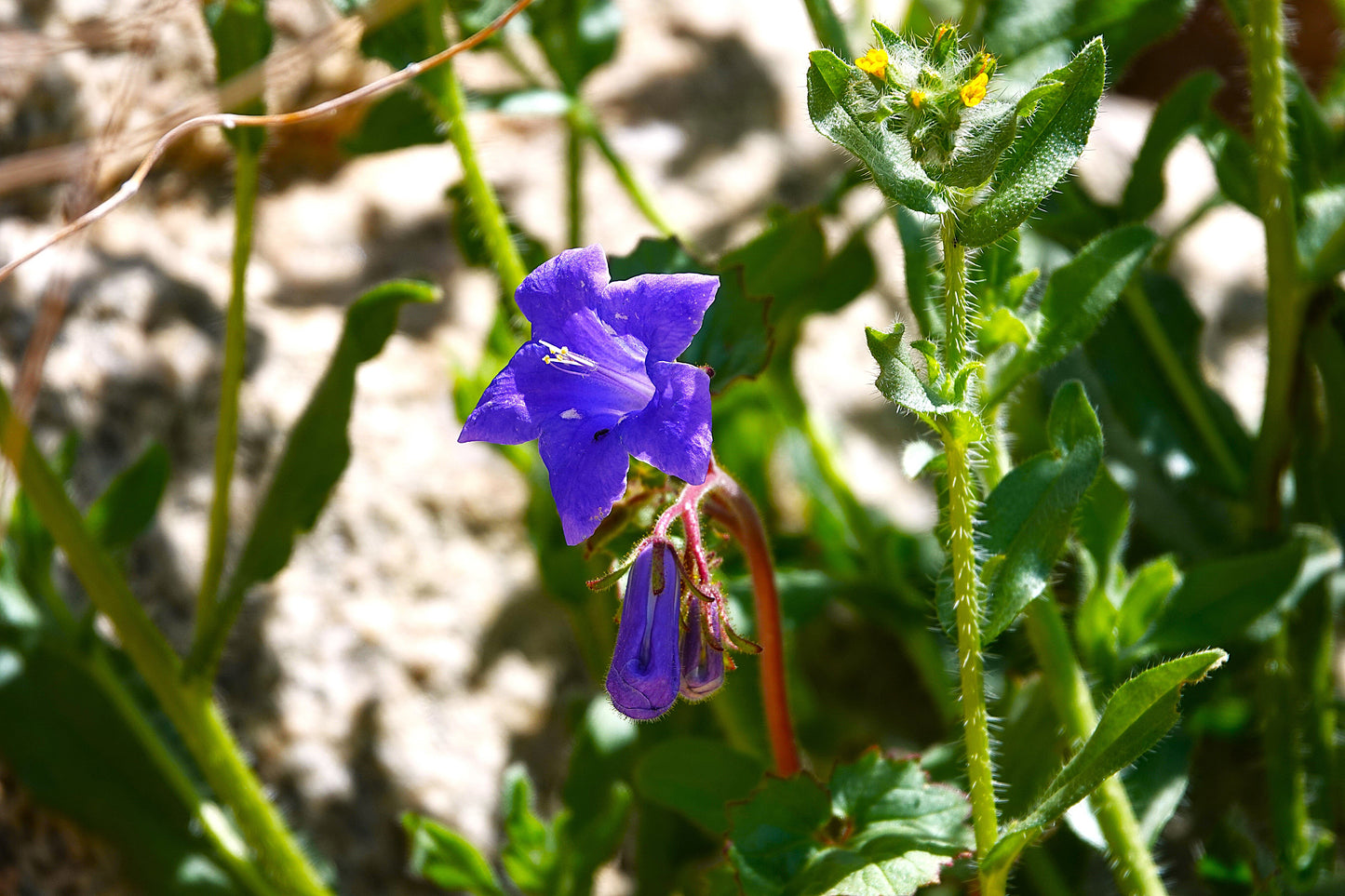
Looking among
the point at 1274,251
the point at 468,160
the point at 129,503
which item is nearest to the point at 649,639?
the point at 468,160

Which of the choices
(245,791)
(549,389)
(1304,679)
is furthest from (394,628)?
(1304,679)

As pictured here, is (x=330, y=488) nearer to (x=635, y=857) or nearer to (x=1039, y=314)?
(x=635, y=857)

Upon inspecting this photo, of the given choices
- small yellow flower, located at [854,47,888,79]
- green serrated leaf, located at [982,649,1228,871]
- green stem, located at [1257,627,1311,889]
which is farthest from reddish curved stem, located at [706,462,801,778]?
green stem, located at [1257,627,1311,889]

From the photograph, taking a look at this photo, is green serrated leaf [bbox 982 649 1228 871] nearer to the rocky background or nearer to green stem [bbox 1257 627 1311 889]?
green stem [bbox 1257 627 1311 889]

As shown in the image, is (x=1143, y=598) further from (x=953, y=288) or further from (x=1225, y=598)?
(x=953, y=288)

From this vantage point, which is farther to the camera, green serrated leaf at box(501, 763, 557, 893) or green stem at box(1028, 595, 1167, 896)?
green serrated leaf at box(501, 763, 557, 893)


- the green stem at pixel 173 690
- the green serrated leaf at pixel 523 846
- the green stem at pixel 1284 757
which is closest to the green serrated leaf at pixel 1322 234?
the green stem at pixel 1284 757
